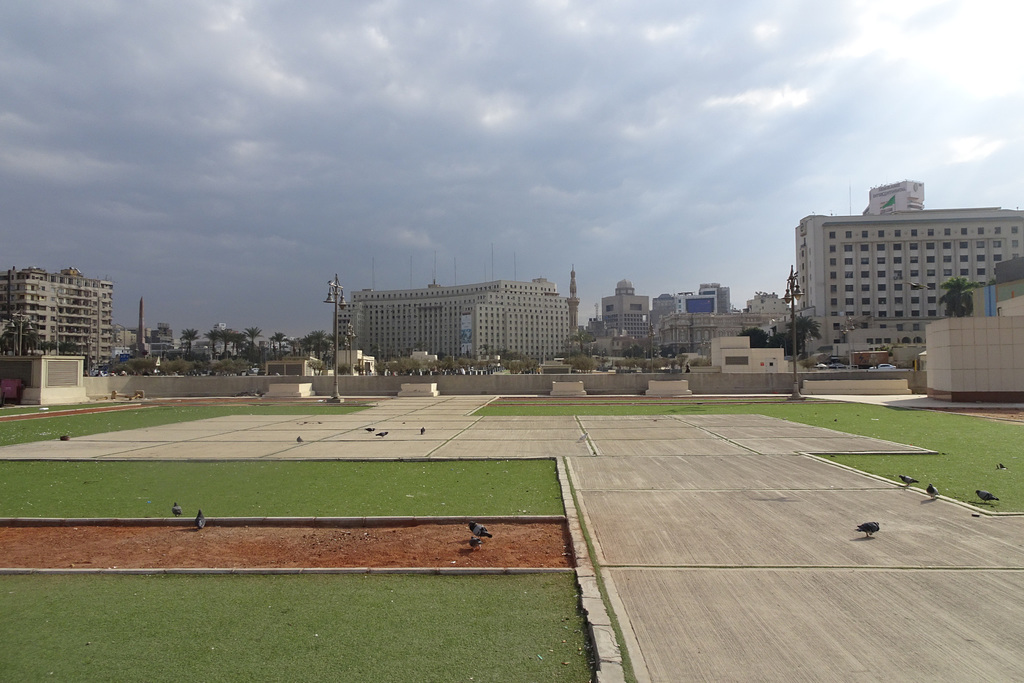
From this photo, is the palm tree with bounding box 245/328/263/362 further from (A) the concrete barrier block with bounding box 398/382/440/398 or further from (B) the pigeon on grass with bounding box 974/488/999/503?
(B) the pigeon on grass with bounding box 974/488/999/503

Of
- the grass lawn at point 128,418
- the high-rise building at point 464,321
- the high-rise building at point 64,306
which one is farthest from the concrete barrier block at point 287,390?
the high-rise building at point 464,321

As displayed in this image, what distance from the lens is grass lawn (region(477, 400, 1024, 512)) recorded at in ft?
35.2

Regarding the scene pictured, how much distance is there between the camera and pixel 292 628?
17.0ft

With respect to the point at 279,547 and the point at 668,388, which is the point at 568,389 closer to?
the point at 668,388

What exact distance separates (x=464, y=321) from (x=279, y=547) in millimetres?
172566

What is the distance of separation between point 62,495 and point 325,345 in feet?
340

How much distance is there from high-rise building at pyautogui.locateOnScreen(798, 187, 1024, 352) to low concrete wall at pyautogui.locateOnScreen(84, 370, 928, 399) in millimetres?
74699

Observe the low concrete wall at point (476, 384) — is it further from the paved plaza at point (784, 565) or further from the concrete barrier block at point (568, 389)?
the paved plaza at point (784, 565)

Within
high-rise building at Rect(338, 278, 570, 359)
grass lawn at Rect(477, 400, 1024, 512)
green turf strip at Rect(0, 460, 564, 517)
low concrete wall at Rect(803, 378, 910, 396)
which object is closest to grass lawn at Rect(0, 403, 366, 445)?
green turf strip at Rect(0, 460, 564, 517)

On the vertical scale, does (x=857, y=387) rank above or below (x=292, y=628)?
above

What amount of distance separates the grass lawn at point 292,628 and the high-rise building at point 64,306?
115 meters

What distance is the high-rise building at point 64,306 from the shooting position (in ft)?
352

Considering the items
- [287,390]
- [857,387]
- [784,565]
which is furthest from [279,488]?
[857,387]

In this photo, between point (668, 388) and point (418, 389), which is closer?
point (668, 388)
